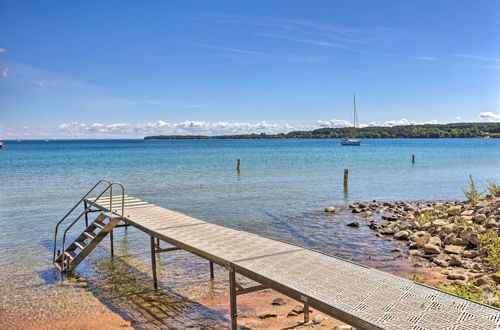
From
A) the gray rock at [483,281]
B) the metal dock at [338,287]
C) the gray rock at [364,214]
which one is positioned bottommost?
the gray rock at [364,214]

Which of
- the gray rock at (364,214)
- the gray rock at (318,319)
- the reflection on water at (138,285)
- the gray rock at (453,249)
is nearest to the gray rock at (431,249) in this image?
the gray rock at (453,249)

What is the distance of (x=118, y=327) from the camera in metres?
6.91

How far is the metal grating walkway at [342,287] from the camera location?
4098 mm

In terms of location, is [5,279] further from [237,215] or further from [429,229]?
[429,229]

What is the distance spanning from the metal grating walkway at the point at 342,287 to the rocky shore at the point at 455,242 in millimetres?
2288

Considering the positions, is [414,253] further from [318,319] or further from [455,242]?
[318,319]

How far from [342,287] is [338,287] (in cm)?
5

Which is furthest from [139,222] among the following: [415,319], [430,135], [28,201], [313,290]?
[430,135]

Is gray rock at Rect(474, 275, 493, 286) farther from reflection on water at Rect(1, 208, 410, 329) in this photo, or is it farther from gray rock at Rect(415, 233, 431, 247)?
gray rock at Rect(415, 233, 431, 247)

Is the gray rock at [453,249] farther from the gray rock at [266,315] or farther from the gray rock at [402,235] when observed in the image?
the gray rock at [266,315]

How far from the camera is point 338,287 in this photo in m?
5.00

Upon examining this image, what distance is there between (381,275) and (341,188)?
70.7 feet

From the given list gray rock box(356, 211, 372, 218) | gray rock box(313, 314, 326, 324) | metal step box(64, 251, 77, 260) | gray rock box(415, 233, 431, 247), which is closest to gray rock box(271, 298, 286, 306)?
gray rock box(313, 314, 326, 324)

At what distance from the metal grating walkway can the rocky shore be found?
2.29m
